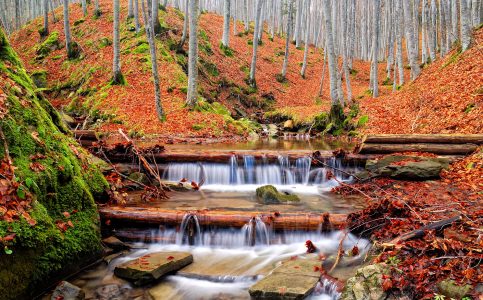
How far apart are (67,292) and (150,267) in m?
1.05

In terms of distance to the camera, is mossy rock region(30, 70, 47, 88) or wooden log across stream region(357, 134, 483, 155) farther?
mossy rock region(30, 70, 47, 88)

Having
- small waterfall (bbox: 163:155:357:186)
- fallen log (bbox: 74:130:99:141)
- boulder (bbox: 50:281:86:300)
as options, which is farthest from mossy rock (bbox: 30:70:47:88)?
boulder (bbox: 50:281:86:300)

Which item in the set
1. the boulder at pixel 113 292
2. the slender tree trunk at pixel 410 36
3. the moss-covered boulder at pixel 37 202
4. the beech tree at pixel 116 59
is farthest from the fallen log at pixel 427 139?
the beech tree at pixel 116 59

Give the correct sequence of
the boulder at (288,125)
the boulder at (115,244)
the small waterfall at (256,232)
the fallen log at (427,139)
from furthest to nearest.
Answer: the boulder at (288,125), the fallen log at (427,139), the small waterfall at (256,232), the boulder at (115,244)

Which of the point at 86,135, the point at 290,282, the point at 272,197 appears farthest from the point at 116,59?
the point at 290,282

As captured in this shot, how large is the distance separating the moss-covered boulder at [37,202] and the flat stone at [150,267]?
2.10 ft

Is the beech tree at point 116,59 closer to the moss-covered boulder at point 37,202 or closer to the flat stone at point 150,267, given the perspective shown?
the moss-covered boulder at point 37,202

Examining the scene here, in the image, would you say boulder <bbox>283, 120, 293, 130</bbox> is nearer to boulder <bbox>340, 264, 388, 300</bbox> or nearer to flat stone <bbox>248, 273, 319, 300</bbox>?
flat stone <bbox>248, 273, 319, 300</bbox>

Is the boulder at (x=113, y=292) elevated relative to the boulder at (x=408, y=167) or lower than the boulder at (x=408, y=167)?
lower

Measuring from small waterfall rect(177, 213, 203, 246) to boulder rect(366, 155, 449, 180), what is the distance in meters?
4.89

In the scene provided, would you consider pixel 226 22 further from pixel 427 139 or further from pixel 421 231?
pixel 421 231

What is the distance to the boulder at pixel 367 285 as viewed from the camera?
3.63 meters

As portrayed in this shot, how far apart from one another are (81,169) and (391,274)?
509cm

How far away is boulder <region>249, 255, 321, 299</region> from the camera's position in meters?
4.14
